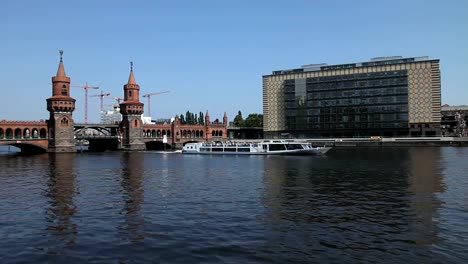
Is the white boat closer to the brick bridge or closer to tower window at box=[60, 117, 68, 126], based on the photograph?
the brick bridge

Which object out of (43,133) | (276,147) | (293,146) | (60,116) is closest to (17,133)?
(43,133)

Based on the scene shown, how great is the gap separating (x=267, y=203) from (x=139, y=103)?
147 meters

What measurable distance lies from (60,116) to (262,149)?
76283mm

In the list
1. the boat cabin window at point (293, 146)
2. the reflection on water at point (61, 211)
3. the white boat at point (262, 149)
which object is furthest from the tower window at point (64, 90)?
the reflection on water at point (61, 211)

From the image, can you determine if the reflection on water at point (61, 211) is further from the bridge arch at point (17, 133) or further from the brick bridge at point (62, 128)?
the bridge arch at point (17, 133)

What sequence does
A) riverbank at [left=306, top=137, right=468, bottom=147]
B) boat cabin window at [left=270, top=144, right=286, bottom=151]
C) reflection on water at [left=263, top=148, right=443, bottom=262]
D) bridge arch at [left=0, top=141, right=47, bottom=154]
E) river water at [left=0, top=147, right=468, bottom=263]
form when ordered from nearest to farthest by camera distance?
river water at [left=0, top=147, right=468, bottom=263]
reflection on water at [left=263, top=148, right=443, bottom=262]
boat cabin window at [left=270, top=144, right=286, bottom=151]
bridge arch at [left=0, top=141, right=47, bottom=154]
riverbank at [left=306, top=137, right=468, bottom=147]

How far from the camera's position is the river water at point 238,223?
2161cm

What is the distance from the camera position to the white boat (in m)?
Answer: 118

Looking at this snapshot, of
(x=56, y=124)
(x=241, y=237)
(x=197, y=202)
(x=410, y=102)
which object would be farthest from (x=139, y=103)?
(x=241, y=237)

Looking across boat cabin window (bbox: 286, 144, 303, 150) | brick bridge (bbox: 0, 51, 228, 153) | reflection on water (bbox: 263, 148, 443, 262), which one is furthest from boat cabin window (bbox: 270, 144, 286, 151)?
reflection on water (bbox: 263, 148, 443, 262)

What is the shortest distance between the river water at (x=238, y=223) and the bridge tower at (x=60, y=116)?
4128 inches

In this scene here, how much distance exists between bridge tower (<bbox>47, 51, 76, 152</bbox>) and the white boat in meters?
44.3

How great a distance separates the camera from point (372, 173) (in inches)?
2440

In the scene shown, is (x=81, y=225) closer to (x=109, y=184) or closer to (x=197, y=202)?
(x=197, y=202)
